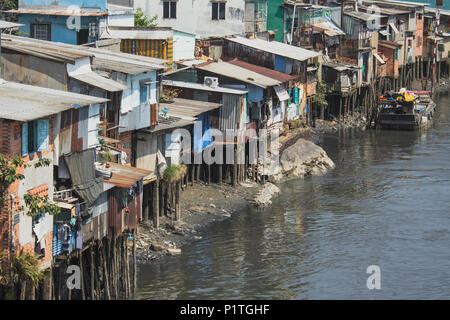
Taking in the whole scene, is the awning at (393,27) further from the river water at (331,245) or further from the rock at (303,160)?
the rock at (303,160)

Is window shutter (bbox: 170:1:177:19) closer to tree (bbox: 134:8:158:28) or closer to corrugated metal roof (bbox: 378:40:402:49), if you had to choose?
tree (bbox: 134:8:158:28)

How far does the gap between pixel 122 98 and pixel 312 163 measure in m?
19.4

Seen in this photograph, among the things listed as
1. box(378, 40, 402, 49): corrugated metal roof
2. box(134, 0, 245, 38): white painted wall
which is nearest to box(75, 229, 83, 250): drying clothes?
box(134, 0, 245, 38): white painted wall

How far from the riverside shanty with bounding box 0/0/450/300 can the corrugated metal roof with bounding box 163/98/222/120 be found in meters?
0.13

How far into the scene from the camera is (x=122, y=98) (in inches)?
1378

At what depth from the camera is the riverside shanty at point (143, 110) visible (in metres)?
26.3

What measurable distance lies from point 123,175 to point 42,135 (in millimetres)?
5584

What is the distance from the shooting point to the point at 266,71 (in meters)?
52.3

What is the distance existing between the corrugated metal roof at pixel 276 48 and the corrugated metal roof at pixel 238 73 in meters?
4.22

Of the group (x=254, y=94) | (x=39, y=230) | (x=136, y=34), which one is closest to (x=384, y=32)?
(x=254, y=94)

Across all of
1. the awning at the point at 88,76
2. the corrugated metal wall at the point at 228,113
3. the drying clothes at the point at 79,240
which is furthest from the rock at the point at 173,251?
the corrugated metal wall at the point at 228,113

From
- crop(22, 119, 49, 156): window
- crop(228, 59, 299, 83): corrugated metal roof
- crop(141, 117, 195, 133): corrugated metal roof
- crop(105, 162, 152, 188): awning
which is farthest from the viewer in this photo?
crop(228, 59, 299, 83): corrugated metal roof

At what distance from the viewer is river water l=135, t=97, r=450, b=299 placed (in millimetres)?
33375

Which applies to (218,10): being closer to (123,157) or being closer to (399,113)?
(399,113)
